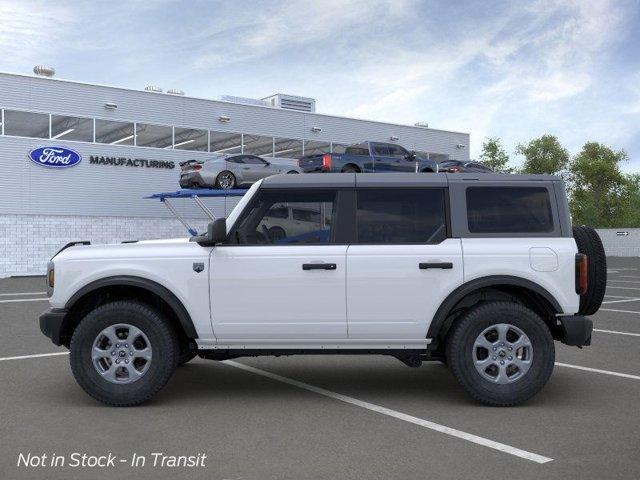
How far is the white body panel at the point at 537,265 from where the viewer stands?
6.00 meters

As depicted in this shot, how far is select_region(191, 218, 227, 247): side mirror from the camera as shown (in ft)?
19.3

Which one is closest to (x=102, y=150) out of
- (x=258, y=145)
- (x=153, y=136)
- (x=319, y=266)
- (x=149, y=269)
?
(x=153, y=136)

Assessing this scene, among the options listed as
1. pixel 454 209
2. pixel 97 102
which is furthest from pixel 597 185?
pixel 454 209

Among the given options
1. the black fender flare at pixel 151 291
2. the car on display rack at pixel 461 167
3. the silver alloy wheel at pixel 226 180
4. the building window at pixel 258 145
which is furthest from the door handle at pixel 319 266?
the building window at pixel 258 145

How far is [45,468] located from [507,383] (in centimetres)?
361

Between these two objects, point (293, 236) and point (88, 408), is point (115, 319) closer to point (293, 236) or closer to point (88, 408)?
point (88, 408)

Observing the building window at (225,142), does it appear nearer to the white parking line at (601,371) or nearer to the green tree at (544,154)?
the white parking line at (601,371)

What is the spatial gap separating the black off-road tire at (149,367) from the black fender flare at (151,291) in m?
0.16

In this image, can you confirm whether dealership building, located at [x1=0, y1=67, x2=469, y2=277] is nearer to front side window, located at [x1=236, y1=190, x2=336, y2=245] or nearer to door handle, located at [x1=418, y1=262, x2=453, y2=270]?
front side window, located at [x1=236, y1=190, x2=336, y2=245]

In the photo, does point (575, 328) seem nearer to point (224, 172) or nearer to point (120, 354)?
point (120, 354)

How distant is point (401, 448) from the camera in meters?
4.74

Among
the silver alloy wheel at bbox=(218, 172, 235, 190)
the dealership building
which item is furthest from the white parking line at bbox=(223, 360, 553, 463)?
the dealership building

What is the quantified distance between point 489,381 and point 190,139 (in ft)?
93.0

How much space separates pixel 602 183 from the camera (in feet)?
241
